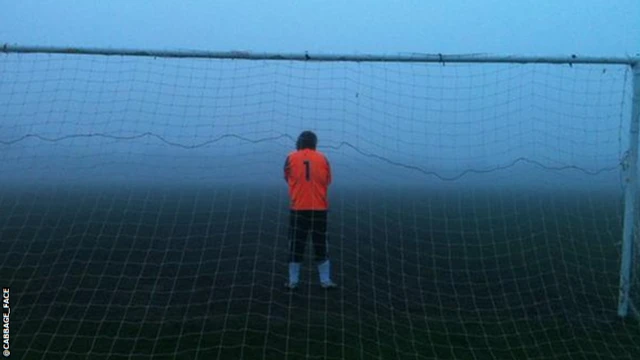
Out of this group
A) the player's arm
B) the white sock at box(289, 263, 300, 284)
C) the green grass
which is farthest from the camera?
the white sock at box(289, 263, 300, 284)

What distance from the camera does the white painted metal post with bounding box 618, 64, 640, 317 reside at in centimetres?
600

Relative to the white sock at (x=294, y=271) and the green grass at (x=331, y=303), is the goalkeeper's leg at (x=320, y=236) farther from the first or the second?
the green grass at (x=331, y=303)

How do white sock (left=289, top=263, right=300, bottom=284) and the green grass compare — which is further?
white sock (left=289, top=263, right=300, bottom=284)

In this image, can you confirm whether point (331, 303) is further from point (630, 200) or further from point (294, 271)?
point (630, 200)

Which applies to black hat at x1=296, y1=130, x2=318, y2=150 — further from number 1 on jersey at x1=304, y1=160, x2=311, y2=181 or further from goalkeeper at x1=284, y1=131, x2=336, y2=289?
number 1 on jersey at x1=304, y1=160, x2=311, y2=181

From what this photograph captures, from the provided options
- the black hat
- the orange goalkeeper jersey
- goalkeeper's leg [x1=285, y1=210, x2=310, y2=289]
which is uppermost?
the black hat

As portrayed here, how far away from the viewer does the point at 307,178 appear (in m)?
6.76

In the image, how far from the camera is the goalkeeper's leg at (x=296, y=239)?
6.78 m

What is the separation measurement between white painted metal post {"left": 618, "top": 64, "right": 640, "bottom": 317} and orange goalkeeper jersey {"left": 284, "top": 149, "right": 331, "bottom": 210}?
8.56ft

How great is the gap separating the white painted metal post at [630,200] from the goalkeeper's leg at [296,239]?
9.08 ft

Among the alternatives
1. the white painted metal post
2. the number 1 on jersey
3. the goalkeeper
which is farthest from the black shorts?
the white painted metal post

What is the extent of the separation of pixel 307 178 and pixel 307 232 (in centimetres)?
56

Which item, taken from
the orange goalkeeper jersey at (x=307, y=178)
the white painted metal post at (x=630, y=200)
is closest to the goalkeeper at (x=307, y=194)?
the orange goalkeeper jersey at (x=307, y=178)

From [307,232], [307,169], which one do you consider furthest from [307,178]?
[307,232]
